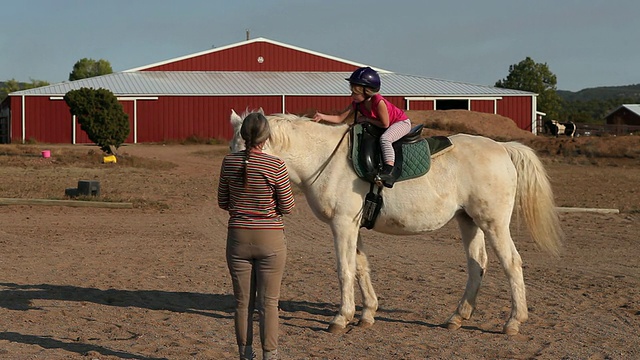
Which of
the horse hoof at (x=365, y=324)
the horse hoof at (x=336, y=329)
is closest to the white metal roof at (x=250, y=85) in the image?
the horse hoof at (x=365, y=324)

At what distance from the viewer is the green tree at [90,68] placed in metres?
101

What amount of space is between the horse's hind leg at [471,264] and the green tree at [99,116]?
2546 cm

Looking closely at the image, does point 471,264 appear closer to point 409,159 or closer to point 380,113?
point 409,159

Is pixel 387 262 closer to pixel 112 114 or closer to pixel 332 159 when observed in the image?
pixel 332 159

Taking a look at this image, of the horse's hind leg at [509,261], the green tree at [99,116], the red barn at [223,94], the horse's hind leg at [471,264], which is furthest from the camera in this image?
the red barn at [223,94]

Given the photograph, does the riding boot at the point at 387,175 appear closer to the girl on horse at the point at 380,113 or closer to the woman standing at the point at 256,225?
the girl on horse at the point at 380,113

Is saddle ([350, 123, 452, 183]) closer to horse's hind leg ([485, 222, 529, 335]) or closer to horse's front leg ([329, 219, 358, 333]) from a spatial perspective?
horse's front leg ([329, 219, 358, 333])

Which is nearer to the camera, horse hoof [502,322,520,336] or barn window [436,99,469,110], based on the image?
horse hoof [502,322,520,336]

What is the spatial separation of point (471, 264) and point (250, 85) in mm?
42881

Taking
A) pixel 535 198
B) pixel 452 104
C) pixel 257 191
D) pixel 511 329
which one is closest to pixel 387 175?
pixel 535 198

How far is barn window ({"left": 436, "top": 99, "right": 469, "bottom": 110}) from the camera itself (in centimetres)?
4979

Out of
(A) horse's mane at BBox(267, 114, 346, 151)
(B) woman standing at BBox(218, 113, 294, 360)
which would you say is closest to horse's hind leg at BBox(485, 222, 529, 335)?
(A) horse's mane at BBox(267, 114, 346, 151)

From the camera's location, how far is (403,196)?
7.99m

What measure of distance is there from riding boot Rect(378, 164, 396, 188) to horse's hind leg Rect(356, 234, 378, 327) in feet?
3.08
